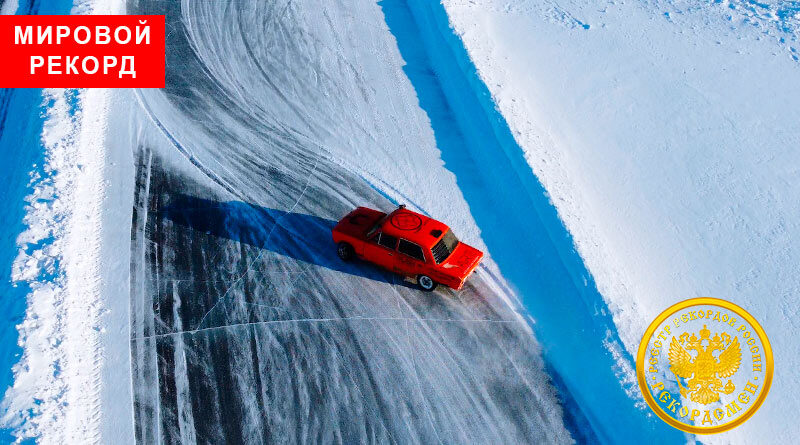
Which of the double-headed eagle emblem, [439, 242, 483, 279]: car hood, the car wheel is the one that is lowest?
the car wheel

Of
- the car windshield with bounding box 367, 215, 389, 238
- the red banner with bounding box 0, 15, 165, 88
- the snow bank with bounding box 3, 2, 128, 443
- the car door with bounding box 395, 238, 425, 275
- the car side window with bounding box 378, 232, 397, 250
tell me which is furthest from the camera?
the red banner with bounding box 0, 15, 165, 88

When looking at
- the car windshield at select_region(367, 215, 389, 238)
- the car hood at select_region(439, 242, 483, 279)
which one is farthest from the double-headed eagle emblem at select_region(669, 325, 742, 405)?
the car windshield at select_region(367, 215, 389, 238)

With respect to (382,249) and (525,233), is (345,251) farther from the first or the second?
(525,233)

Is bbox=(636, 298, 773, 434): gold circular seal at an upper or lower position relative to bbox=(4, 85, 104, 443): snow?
upper

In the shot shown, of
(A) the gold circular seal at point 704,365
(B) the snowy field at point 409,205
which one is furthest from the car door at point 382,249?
(A) the gold circular seal at point 704,365

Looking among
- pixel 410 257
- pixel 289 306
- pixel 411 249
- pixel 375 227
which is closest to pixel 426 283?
pixel 410 257

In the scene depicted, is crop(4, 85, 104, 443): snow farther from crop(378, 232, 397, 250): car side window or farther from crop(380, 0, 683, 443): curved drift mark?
crop(380, 0, 683, 443): curved drift mark

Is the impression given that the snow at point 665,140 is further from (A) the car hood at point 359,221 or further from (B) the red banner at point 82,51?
(B) the red banner at point 82,51
